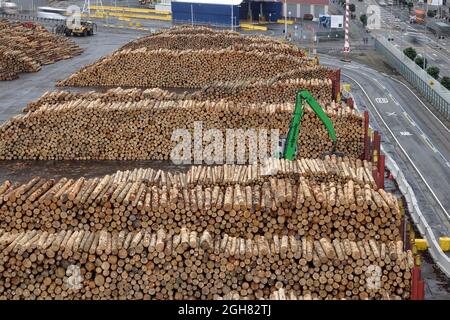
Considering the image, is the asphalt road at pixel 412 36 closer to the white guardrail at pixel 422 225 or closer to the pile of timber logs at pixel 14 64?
the pile of timber logs at pixel 14 64

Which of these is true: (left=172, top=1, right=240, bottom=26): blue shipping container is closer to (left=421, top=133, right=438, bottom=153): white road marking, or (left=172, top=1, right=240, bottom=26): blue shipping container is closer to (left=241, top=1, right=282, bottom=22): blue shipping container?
(left=241, top=1, right=282, bottom=22): blue shipping container

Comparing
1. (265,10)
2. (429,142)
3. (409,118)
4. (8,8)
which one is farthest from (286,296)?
(8,8)

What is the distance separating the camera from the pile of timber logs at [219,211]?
21859 mm

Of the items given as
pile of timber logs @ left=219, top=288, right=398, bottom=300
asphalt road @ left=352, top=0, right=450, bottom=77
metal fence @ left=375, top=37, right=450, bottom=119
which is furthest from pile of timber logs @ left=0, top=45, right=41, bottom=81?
pile of timber logs @ left=219, top=288, right=398, bottom=300

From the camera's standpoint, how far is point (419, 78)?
62.4m

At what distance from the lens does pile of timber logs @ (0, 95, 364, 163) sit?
34.6 metres

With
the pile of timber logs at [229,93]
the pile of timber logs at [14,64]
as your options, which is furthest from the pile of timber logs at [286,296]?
the pile of timber logs at [14,64]

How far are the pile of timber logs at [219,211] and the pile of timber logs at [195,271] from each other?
185 centimetres

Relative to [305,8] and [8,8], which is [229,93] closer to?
[305,8]

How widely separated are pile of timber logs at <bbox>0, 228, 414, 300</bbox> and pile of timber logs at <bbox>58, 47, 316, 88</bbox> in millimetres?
31170

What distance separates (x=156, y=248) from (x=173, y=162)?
14738 millimetres

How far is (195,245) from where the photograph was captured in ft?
65.4

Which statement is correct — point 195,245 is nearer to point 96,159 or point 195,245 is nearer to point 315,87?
point 96,159

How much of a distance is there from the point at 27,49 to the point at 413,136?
118 feet
